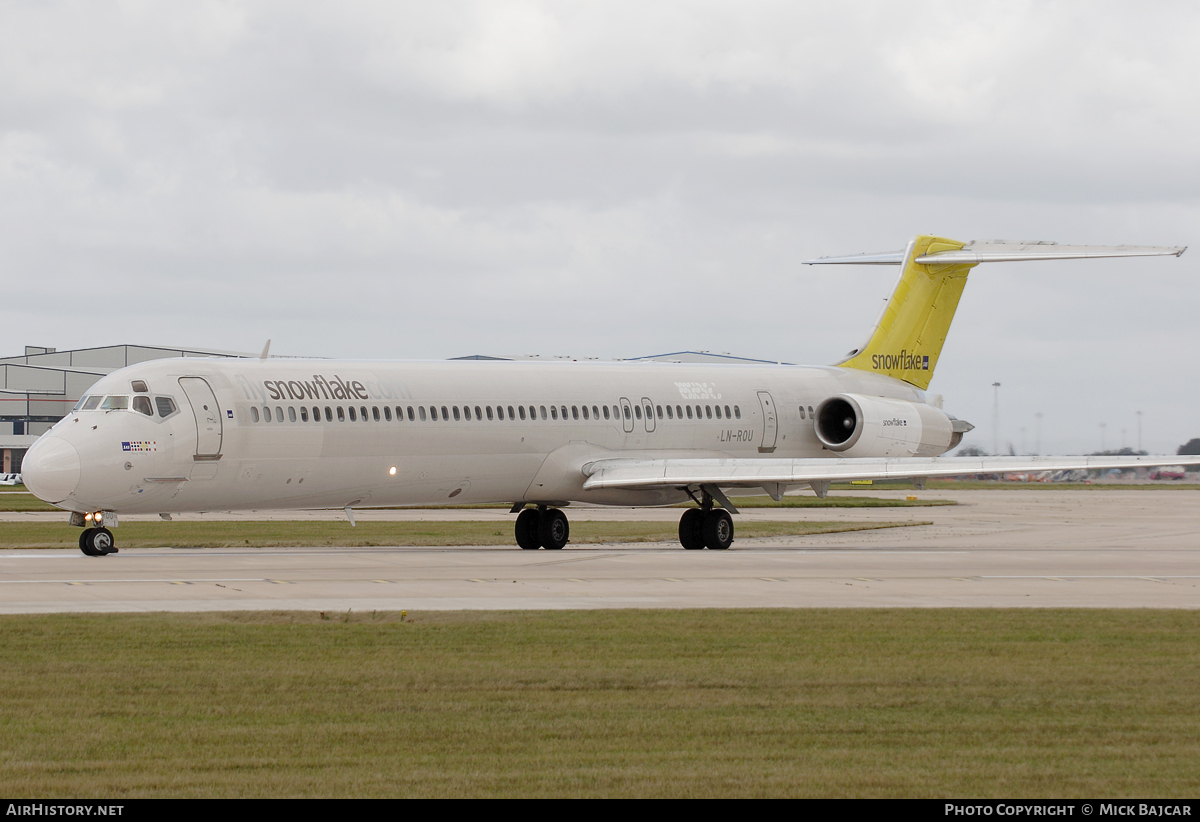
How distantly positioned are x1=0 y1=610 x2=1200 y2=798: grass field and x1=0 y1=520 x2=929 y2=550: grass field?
18.0m

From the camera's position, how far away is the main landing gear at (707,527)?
113 feet

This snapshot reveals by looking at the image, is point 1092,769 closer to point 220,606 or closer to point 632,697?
point 632,697

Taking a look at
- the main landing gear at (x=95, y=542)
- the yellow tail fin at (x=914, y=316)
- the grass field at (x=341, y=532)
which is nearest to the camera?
the main landing gear at (x=95, y=542)

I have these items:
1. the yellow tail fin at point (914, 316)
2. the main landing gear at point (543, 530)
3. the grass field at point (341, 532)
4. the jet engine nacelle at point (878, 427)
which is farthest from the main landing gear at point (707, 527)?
the yellow tail fin at point (914, 316)

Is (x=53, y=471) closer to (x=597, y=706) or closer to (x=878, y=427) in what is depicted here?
(x=597, y=706)

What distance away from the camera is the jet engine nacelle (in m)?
38.3

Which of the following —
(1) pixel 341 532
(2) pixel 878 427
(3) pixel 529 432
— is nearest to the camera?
(3) pixel 529 432

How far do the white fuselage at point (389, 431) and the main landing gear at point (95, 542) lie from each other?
3.16ft

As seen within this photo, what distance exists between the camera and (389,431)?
101 feet

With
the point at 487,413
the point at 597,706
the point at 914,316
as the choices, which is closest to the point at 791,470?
the point at 487,413

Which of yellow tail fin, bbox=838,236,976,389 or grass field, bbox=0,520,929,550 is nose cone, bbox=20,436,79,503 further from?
yellow tail fin, bbox=838,236,976,389

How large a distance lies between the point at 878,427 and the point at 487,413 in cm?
1088

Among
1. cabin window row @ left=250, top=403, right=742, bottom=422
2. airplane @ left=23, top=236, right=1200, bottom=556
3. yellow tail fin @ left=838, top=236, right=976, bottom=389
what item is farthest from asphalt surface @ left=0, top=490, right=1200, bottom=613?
yellow tail fin @ left=838, top=236, right=976, bottom=389

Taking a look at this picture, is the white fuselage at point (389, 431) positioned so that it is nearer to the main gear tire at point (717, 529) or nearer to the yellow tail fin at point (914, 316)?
the main gear tire at point (717, 529)
